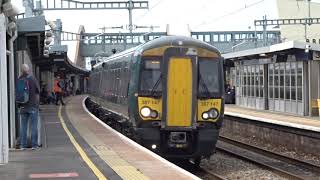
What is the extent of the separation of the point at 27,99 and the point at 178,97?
3.10m

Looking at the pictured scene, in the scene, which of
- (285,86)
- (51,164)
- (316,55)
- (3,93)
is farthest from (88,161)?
(285,86)

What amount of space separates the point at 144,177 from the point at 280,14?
276 feet

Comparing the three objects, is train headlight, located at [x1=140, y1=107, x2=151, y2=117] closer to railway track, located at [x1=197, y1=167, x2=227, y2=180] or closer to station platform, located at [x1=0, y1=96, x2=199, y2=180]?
station platform, located at [x1=0, y1=96, x2=199, y2=180]

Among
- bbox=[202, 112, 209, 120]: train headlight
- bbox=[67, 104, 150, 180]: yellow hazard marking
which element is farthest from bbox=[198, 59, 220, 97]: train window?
bbox=[67, 104, 150, 180]: yellow hazard marking

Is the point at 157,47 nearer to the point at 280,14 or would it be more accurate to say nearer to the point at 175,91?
the point at 175,91

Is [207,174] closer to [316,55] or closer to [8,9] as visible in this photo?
[8,9]

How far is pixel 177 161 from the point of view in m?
14.9

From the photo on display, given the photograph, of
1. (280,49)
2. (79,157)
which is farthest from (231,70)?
(79,157)

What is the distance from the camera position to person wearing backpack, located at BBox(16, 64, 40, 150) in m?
11.7

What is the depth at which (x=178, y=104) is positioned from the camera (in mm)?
12812

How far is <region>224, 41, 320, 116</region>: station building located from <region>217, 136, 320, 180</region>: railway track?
18.1ft

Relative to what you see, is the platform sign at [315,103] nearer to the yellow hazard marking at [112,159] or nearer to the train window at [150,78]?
the yellow hazard marking at [112,159]

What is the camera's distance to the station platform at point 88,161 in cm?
898

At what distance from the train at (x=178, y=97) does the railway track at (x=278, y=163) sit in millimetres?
2164
